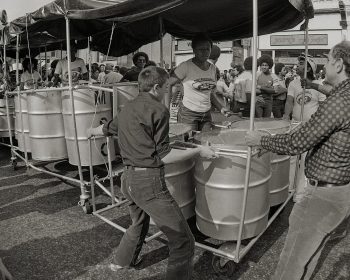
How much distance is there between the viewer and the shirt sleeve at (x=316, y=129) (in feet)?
5.99

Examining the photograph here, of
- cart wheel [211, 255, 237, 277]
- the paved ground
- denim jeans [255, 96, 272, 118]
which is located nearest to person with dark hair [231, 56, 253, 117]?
denim jeans [255, 96, 272, 118]

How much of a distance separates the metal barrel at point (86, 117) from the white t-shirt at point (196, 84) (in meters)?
1.03

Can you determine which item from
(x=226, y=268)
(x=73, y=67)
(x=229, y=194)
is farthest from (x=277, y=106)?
(x=226, y=268)

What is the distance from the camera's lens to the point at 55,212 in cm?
430

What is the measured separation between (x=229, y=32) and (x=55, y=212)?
11.0ft

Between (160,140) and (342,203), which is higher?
(160,140)

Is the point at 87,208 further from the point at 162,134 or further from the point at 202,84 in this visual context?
the point at 162,134

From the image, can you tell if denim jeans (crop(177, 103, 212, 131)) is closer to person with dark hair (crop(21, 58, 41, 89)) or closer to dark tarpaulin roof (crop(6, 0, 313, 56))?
dark tarpaulin roof (crop(6, 0, 313, 56))

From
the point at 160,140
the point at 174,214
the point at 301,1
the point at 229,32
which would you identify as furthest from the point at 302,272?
the point at 229,32

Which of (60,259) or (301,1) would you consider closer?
(301,1)

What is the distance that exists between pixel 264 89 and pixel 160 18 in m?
2.77

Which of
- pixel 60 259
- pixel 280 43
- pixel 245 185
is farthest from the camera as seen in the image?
pixel 280 43

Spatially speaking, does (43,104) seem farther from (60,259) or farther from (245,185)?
(245,185)

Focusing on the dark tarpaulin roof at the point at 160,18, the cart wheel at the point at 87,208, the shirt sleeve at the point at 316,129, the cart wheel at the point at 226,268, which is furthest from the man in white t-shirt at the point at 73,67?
the shirt sleeve at the point at 316,129
